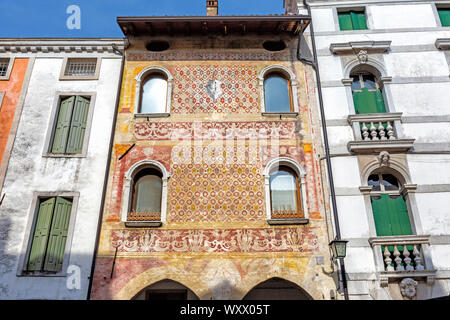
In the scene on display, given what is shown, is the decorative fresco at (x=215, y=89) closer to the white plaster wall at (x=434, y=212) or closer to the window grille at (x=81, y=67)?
the window grille at (x=81, y=67)

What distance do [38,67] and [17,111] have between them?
1.79 meters

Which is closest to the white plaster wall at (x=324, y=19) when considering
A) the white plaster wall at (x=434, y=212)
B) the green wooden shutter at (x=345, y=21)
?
the green wooden shutter at (x=345, y=21)

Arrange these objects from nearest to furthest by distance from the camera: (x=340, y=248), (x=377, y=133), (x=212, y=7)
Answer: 1. (x=340, y=248)
2. (x=377, y=133)
3. (x=212, y=7)

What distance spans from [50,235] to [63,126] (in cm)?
342

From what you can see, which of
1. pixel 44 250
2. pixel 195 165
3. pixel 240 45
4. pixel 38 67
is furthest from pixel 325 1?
pixel 44 250

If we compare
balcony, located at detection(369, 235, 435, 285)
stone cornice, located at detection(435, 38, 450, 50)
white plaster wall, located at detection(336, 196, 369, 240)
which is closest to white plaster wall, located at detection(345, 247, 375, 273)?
balcony, located at detection(369, 235, 435, 285)

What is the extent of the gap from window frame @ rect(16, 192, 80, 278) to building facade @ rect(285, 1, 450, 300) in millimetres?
7310

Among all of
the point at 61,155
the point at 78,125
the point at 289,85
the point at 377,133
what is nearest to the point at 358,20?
the point at 289,85

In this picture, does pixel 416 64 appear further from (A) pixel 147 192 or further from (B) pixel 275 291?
(A) pixel 147 192

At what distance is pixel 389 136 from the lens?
11828mm

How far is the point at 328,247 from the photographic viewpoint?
10.8 metres

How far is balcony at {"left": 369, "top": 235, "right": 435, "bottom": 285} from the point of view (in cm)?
1009
